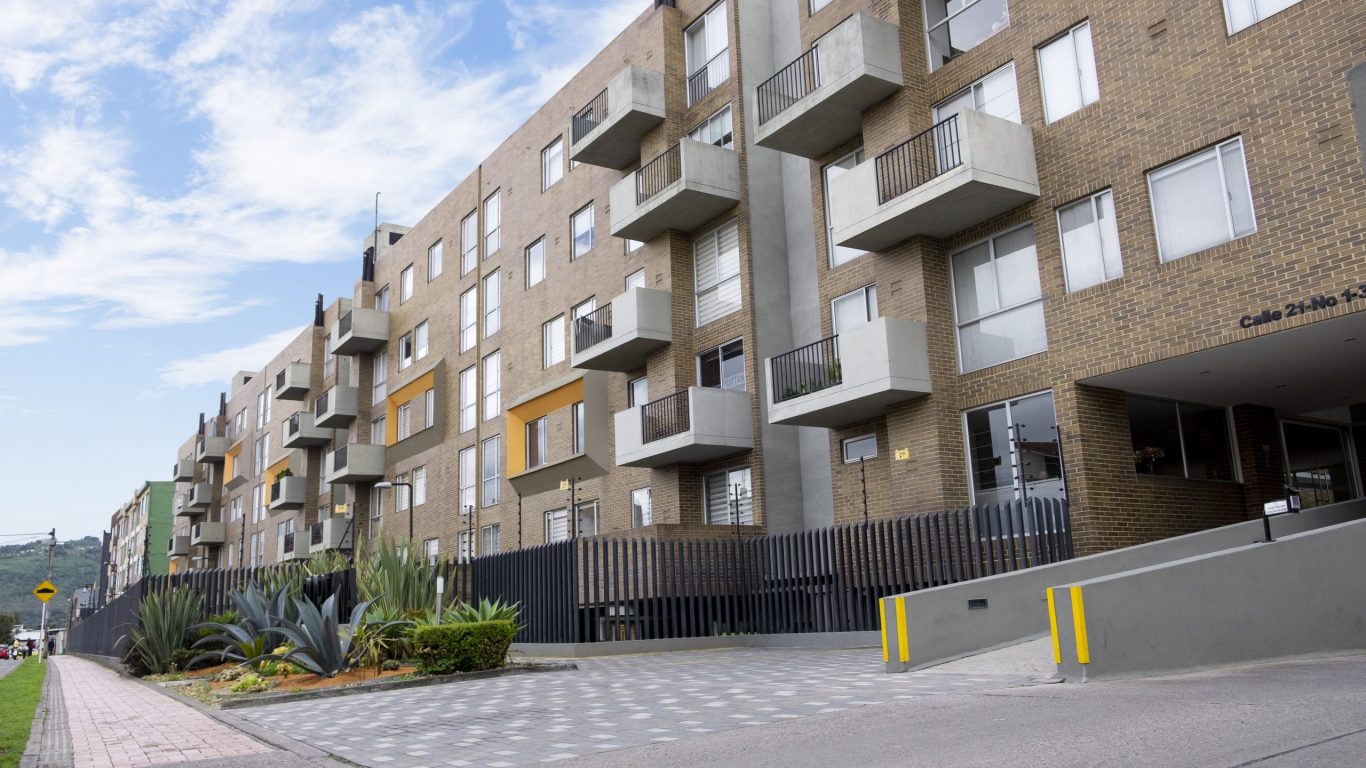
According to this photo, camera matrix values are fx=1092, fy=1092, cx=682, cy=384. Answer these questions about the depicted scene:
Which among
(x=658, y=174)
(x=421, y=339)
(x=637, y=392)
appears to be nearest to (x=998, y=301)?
(x=658, y=174)

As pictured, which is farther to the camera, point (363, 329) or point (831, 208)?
point (363, 329)

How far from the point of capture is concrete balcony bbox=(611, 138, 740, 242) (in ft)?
81.7

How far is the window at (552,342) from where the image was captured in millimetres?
32031

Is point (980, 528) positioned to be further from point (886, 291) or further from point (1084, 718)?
point (1084, 718)

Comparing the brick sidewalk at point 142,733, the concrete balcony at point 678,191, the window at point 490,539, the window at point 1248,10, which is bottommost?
the brick sidewalk at point 142,733

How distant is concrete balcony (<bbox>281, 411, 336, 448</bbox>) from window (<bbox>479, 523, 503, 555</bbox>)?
659 inches

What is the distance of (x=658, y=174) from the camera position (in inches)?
1025

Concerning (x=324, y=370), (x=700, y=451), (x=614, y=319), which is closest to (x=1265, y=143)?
(x=700, y=451)

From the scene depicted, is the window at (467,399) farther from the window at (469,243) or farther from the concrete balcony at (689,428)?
the concrete balcony at (689,428)

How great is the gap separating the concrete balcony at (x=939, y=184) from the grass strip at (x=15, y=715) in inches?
571

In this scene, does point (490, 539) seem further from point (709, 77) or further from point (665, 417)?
point (709, 77)

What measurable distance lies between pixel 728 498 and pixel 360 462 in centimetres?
2211

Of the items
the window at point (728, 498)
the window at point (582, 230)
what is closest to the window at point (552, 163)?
the window at point (582, 230)

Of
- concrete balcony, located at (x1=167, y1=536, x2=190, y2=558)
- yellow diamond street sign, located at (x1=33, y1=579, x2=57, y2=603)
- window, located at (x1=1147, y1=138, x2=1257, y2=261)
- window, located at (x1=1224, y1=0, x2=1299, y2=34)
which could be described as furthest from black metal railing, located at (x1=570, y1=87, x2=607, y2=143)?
concrete balcony, located at (x1=167, y1=536, x2=190, y2=558)
